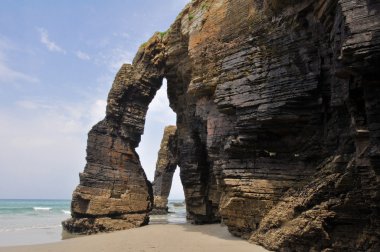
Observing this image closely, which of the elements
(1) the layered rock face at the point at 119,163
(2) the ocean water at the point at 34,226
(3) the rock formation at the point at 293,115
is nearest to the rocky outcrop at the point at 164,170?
(2) the ocean water at the point at 34,226

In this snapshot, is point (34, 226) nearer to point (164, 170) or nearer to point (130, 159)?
point (130, 159)

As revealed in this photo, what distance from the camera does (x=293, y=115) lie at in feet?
37.4

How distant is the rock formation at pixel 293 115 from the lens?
26.3 feet

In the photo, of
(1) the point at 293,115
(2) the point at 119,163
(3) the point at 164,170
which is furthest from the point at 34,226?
(1) the point at 293,115

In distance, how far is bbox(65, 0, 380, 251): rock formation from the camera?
8023 millimetres

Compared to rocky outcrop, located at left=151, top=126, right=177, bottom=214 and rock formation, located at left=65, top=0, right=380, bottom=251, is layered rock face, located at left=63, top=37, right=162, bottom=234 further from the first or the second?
rocky outcrop, located at left=151, top=126, right=177, bottom=214

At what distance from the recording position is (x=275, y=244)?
33.6 ft

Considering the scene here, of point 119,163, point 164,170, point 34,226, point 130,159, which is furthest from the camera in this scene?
point 164,170

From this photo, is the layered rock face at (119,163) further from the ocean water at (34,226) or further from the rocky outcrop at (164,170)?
the rocky outcrop at (164,170)

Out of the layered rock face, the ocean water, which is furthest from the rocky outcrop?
the layered rock face

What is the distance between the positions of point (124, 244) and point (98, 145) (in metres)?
12.3

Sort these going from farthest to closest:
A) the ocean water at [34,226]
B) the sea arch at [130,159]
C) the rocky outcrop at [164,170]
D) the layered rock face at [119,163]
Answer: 1. the rocky outcrop at [164,170]
2. the layered rock face at [119,163]
3. the sea arch at [130,159]
4. the ocean water at [34,226]

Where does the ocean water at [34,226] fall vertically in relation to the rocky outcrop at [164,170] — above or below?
below

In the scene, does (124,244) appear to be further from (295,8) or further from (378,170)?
(295,8)
